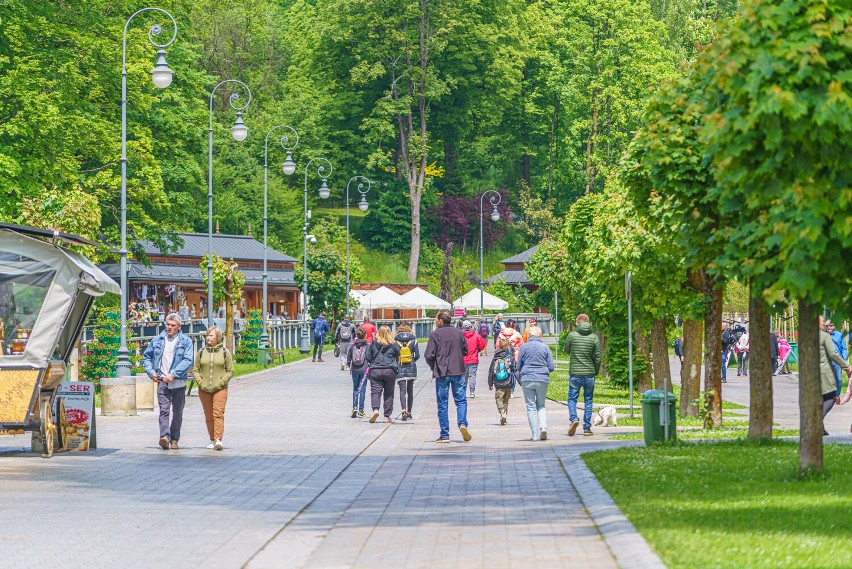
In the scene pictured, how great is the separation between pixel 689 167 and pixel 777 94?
6226 mm

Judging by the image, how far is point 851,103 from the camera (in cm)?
1162

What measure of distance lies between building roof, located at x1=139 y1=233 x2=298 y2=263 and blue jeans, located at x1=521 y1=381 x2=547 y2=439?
193 feet

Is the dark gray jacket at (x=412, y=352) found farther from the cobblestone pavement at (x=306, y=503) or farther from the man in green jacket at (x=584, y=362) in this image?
the man in green jacket at (x=584, y=362)

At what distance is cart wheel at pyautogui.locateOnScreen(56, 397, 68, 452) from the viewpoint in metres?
19.2

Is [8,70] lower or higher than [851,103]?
higher

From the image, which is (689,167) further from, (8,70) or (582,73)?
(582,73)

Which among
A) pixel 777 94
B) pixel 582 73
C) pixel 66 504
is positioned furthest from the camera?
pixel 582 73

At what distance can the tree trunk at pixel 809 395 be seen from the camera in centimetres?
1441

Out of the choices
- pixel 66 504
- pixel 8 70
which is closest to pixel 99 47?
pixel 8 70

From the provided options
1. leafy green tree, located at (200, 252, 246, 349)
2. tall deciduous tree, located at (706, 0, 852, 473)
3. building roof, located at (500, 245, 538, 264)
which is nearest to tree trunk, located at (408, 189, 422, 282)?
building roof, located at (500, 245, 538, 264)

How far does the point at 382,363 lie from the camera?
2586 centimetres

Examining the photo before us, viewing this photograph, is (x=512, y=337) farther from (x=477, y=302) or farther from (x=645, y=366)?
(x=477, y=302)

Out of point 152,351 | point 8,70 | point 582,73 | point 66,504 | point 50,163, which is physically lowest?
point 66,504

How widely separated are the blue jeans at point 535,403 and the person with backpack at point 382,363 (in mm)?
4271
